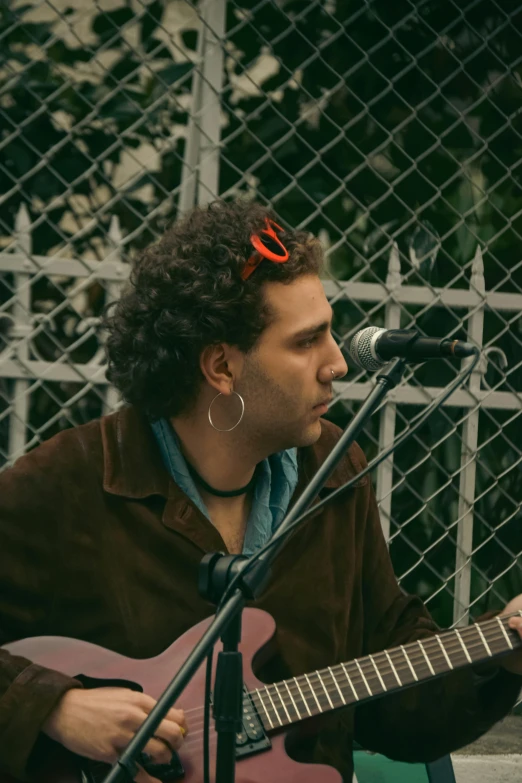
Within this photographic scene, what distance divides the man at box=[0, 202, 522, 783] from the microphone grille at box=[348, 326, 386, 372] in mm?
470

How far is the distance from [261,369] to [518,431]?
204 cm

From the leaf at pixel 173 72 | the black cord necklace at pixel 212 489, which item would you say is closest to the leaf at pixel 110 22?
the leaf at pixel 173 72

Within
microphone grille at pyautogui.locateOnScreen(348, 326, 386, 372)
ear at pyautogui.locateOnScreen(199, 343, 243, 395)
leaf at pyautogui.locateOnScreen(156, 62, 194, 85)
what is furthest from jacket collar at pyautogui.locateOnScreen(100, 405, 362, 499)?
leaf at pyautogui.locateOnScreen(156, 62, 194, 85)

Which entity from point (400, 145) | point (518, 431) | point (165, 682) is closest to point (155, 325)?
point (165, 682)

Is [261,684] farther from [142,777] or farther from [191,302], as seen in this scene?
[191,302]

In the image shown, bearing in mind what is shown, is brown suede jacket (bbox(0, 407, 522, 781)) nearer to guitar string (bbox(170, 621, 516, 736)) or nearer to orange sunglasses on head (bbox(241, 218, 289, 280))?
guitar string (bbox(170, 621, 516, 736))

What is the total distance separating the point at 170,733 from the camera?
1972mm

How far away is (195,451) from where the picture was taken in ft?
7.70

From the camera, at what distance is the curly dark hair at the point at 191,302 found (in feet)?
7.47

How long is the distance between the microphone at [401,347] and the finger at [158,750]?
0.79m

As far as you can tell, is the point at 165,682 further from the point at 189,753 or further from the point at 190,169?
the point at 190,169

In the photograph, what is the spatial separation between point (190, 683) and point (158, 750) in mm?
162

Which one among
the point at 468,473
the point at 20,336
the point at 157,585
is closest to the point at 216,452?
the point at 157,585

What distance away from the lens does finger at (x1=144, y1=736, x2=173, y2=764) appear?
1.98 m
